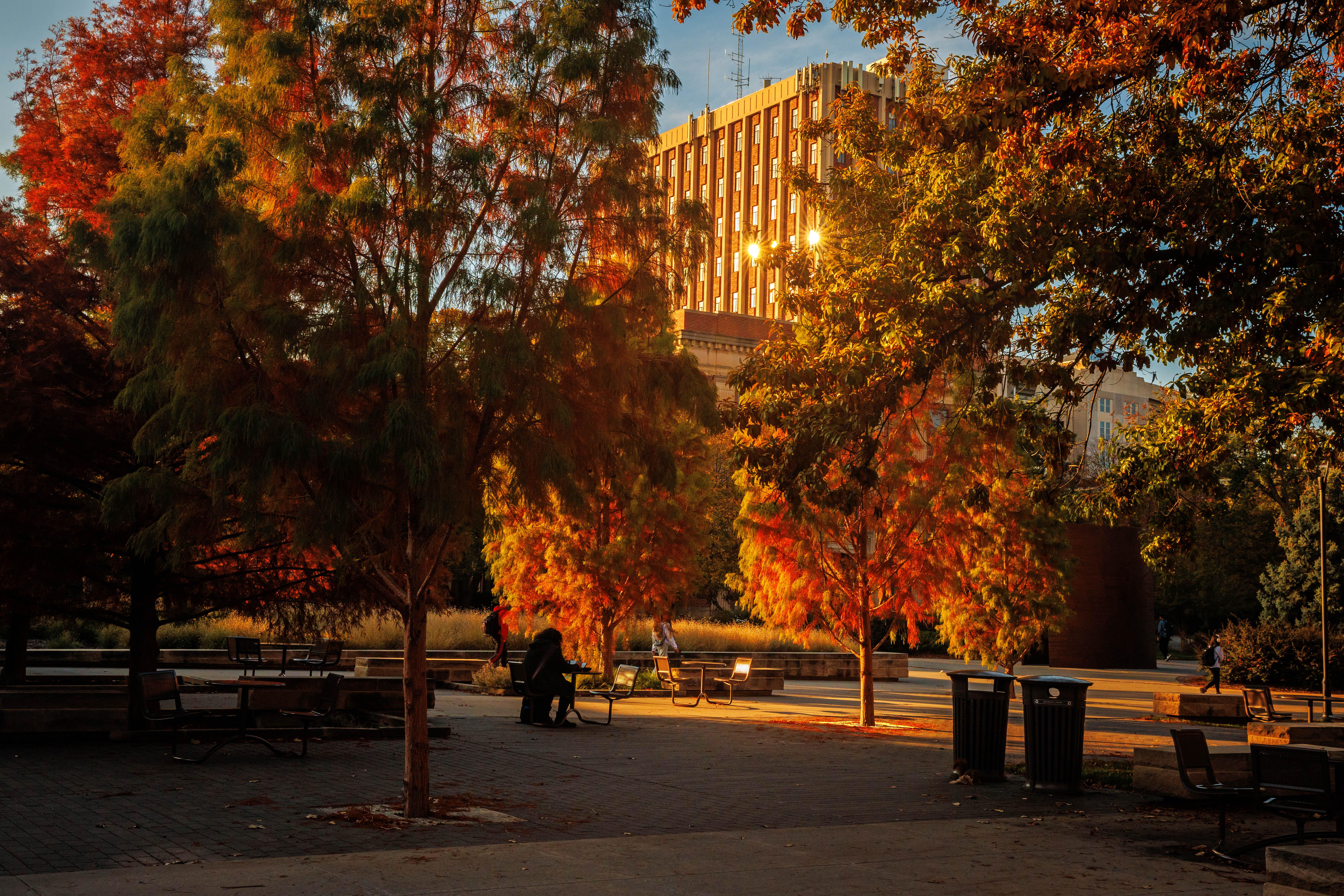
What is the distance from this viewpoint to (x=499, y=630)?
2569 centimetres

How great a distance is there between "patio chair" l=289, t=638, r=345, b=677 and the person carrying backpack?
20614 millimetres

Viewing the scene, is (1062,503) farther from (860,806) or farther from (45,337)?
(45,337)

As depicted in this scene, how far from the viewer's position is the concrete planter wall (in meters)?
25.7

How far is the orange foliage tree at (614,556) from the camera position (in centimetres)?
2359

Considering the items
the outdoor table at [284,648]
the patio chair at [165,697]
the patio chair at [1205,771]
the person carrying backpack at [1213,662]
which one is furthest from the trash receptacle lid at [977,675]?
the person carrying backpack at [1213,662]

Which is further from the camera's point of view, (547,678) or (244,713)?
(547,678)

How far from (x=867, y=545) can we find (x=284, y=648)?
41.6 feet

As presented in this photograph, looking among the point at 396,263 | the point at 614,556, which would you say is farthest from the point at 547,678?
the point at 396,263

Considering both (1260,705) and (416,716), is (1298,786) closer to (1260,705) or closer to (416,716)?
(416,716)

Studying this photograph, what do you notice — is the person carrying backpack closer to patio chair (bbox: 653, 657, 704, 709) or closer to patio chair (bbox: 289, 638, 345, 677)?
patio chair (bbox: 653, 657, 704, 709)

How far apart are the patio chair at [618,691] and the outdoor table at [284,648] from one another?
642 cm

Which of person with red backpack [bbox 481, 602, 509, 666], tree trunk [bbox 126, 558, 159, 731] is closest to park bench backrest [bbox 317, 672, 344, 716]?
tree trunk [bbox 126, 558, 159, 731]

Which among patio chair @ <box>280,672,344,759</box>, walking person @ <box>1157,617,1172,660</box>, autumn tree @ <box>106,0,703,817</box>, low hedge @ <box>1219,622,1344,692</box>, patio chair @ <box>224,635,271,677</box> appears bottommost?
walking person @ <box>1157,617,1172,660</box>

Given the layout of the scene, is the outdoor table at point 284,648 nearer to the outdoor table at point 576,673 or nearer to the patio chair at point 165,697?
the outdoor table at point 576,673
